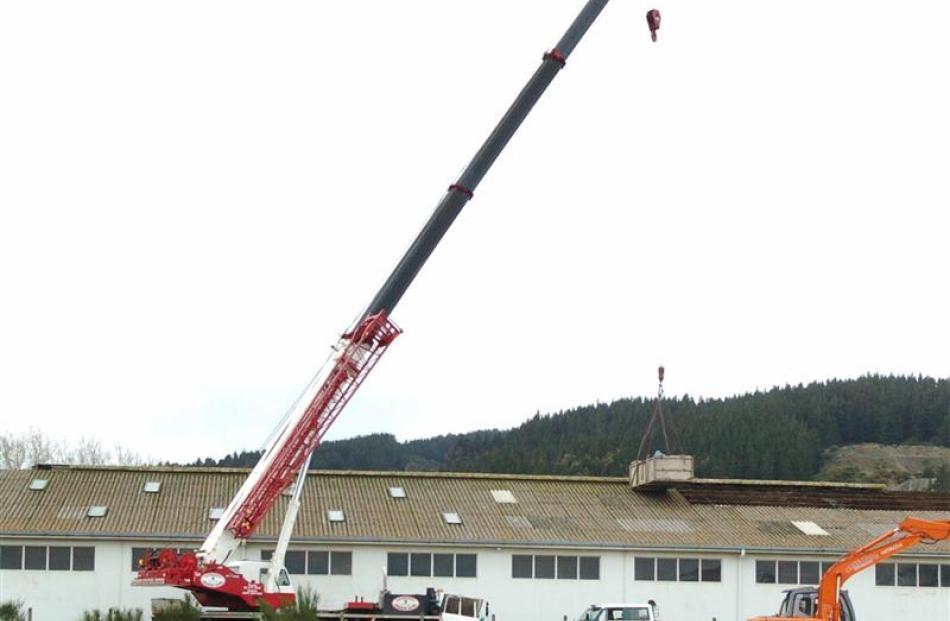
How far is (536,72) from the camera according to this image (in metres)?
40.4

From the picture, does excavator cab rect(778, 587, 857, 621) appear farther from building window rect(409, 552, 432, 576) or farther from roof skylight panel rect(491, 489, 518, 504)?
roof skylight panel rect(491, 489, 518, 504)

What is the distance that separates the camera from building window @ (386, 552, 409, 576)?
47688 mm

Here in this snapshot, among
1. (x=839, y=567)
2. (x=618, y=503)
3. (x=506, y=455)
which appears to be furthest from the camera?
(x=506, y=455)

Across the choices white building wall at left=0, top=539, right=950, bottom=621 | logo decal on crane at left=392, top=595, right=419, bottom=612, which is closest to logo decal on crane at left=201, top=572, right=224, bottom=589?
logo decal on crane at left=392, top=595, right=419, bottom=612

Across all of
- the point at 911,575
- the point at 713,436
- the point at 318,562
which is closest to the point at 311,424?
the point at 318,562

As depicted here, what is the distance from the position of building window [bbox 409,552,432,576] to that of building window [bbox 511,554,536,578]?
2.85 m

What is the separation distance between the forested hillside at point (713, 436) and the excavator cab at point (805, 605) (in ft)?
363

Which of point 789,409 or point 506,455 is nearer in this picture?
point 506,455

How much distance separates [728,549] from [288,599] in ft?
54.6

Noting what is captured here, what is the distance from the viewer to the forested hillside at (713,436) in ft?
521

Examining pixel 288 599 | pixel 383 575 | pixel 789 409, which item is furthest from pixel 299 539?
pixel 789 409

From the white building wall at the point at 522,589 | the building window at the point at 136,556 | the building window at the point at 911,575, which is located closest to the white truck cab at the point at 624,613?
the white building wall at the point at 522,589

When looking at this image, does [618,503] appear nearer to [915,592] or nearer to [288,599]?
[915,592]

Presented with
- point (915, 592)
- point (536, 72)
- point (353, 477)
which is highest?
point (536, 72)
